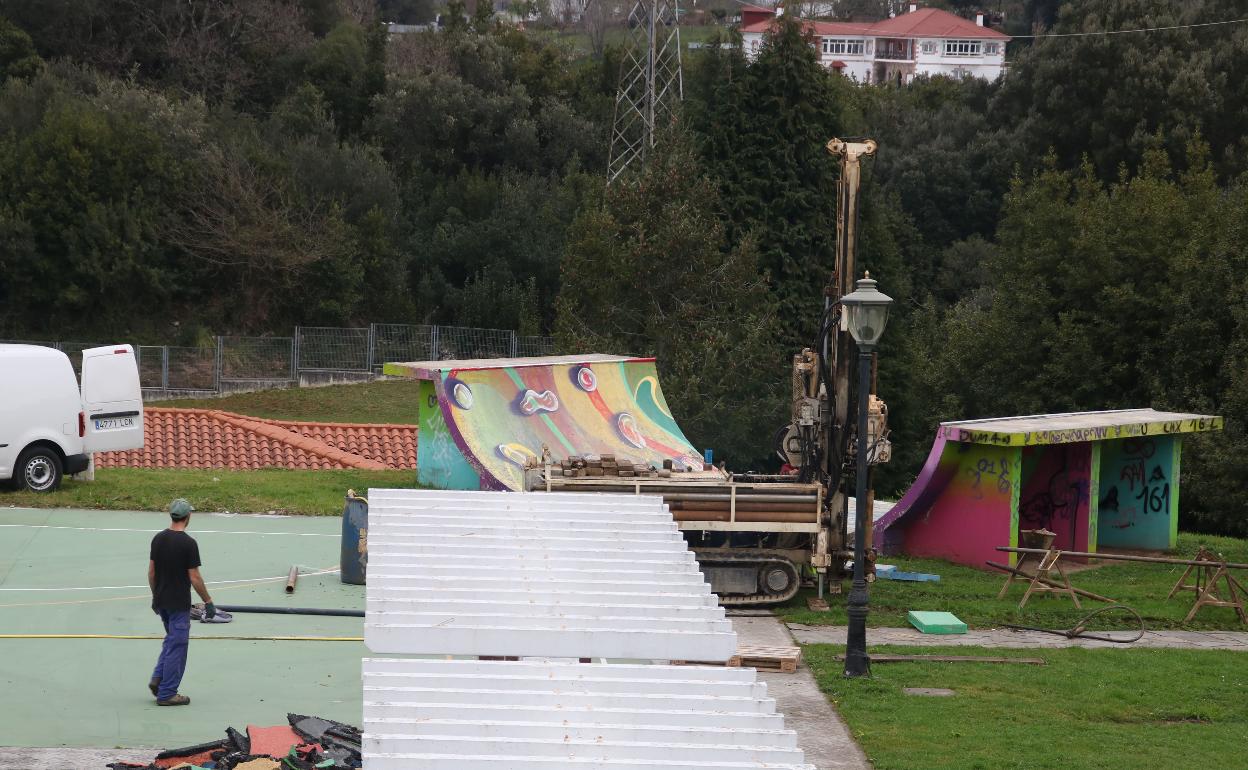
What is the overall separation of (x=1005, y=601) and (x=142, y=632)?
10043mm

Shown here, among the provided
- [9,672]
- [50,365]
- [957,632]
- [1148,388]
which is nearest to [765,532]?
[957,632]

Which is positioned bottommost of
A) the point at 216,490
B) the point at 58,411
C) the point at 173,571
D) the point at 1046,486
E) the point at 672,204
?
the point at 216,490

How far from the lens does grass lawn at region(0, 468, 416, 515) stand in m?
20.3

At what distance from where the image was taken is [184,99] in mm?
56281

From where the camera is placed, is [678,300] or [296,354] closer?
[678,300]

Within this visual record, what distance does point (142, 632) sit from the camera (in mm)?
13641

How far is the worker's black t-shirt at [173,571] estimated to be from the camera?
11023mm

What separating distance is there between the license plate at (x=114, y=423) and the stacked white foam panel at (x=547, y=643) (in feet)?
41.5

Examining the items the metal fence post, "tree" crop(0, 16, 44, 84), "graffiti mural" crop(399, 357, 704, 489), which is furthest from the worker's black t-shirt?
"tree" crop(0, 16, 44, 84)

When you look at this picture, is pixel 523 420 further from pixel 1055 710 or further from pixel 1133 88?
pixel 1133 88

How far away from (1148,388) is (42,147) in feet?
118

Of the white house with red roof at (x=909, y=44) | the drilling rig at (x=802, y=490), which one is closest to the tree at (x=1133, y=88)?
the drilling rig at (x=802, y=490)

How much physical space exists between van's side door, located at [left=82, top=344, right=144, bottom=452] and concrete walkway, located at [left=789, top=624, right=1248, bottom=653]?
1101 cm

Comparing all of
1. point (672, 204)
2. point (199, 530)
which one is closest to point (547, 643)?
point (199, 530)
